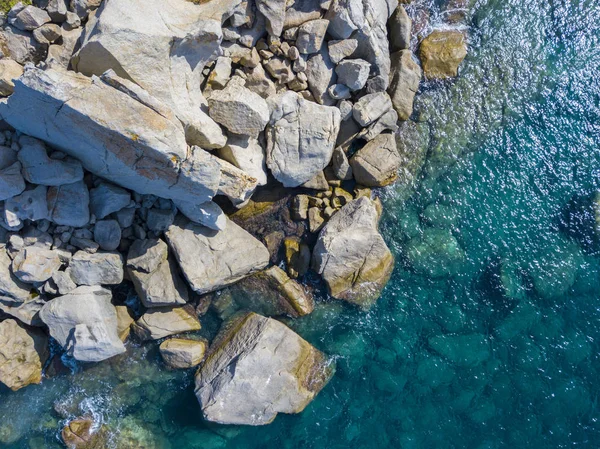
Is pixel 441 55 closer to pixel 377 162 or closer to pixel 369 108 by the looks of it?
pixel 369 108

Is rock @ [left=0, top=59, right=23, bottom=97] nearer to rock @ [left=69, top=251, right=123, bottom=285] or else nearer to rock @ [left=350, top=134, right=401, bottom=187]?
rock @ [left=69, top=251, right=123, bottom=285]

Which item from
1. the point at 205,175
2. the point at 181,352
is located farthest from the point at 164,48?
the point at 181,352

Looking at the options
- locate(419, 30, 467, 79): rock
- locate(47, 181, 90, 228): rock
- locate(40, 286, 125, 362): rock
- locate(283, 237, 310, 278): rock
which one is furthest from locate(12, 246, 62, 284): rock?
locate(419, 30, 467, 79): rock

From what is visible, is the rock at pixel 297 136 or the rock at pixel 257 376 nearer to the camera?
the rock at pixel 257 376

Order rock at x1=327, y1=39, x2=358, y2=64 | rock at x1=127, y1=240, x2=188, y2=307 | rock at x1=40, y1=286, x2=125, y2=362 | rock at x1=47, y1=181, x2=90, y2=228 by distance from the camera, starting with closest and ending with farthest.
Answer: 1. rock at x1=47, y1=181, x2=90, y2=228
2. rock at x1=40, y1=286, x2=125, y2=362
3. rock at x1=127, y1=240, x2=188, y2=307
4. rock at x1=327, y1=39, x2=358, y2=64

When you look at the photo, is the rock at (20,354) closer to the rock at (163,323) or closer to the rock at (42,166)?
the rock at (163,323)

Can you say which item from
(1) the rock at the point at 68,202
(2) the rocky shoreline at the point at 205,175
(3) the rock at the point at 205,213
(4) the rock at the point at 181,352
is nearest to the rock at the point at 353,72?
(2) the rocky shoreline at the point at 205,175
